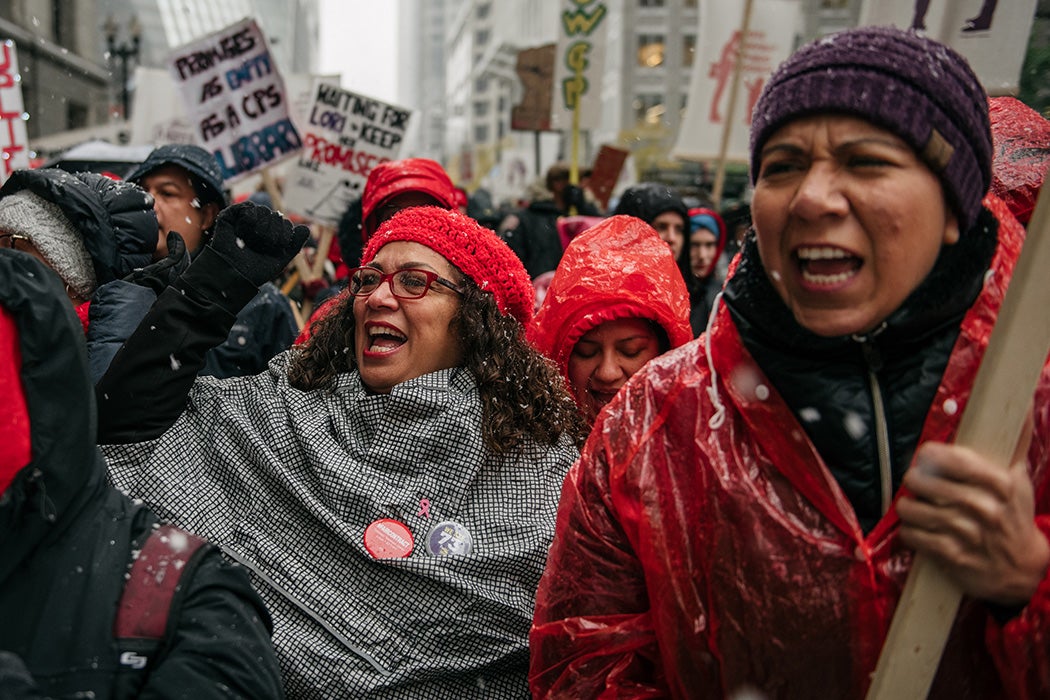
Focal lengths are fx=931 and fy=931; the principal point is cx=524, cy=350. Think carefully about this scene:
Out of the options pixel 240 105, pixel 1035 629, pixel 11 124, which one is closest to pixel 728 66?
pixel 240 105

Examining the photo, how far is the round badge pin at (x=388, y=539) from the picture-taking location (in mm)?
2357

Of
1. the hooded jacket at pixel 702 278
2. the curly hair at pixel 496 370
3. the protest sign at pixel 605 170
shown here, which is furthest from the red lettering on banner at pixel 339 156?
the curly hair at pixel 496 370

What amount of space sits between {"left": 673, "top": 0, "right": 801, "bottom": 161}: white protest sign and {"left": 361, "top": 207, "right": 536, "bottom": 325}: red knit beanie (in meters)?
5.74

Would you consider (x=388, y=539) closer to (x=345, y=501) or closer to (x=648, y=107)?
(x=345, y=501)

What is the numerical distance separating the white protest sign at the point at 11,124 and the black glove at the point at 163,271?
2472 mm

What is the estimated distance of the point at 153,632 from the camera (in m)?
1.54

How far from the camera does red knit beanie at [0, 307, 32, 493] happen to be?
1.40m

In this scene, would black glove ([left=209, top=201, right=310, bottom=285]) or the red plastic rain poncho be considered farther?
black glove ([left=209, top=201, right=310, bottom=285])

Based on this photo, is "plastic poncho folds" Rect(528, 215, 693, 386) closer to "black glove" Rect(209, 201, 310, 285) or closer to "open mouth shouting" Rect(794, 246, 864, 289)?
"black glove" Rect(209, 201, 310, 285)

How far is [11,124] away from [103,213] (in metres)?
3.16

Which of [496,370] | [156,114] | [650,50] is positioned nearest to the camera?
[496,370]

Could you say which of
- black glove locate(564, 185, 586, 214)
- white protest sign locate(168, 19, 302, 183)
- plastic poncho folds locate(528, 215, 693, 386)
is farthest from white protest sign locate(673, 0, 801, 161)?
plastic poncho folds locate(528, 215, 693, 386)

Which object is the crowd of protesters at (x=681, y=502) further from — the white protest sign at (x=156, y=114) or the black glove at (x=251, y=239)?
the white protest sign at (x=156, y=114)

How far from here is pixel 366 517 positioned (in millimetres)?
2406
